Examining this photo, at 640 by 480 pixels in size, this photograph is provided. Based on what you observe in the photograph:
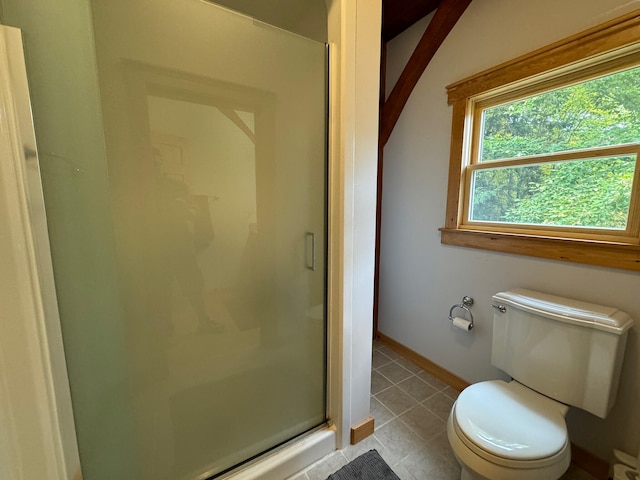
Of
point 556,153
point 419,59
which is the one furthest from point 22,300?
point 419,59

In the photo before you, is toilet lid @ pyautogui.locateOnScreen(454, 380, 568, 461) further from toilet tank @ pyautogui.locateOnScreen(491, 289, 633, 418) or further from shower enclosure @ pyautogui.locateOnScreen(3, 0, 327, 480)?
shower enclosure @ pyautogui.locateOnScreen(3, 0, 327, 480)

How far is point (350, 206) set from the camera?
1163mm

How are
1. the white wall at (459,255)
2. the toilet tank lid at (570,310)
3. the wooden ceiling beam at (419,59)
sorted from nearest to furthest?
the toilet tank lid at (570,310)
the white wall at (459,255)
the wooden ceiling beam at (419,59)

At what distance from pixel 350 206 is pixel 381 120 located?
1.33 meters

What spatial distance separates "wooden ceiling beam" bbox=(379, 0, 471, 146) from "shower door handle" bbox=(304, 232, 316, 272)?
4.52 ft

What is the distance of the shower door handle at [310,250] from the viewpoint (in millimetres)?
1183

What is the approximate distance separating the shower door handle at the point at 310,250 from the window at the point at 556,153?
3.43 ft

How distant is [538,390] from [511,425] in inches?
13.0

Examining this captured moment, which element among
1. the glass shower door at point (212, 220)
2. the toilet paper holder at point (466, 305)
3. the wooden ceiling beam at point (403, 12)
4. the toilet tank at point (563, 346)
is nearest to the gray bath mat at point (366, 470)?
the glass shower door at point (212, 220)

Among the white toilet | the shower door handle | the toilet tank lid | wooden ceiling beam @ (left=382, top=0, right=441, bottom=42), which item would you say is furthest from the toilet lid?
wooden ceiling beam @ (left=382, top=0, right=441, bottom=42)

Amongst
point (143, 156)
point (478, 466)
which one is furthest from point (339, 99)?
point (478, 466)

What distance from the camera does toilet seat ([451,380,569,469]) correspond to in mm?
887

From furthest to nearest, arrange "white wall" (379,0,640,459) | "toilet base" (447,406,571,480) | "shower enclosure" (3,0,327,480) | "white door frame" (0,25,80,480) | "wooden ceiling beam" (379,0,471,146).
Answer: "wooden ceiling beam" (379,0,471,146), "white wall" (379,0,640,459), "toilet base" (447,406,571,480), "shower enclosure" (3,0,327,480), "white door frame" (0,25,80,480)

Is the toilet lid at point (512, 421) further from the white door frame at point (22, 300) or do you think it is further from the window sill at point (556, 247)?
the white door frame at point (22, 300)
